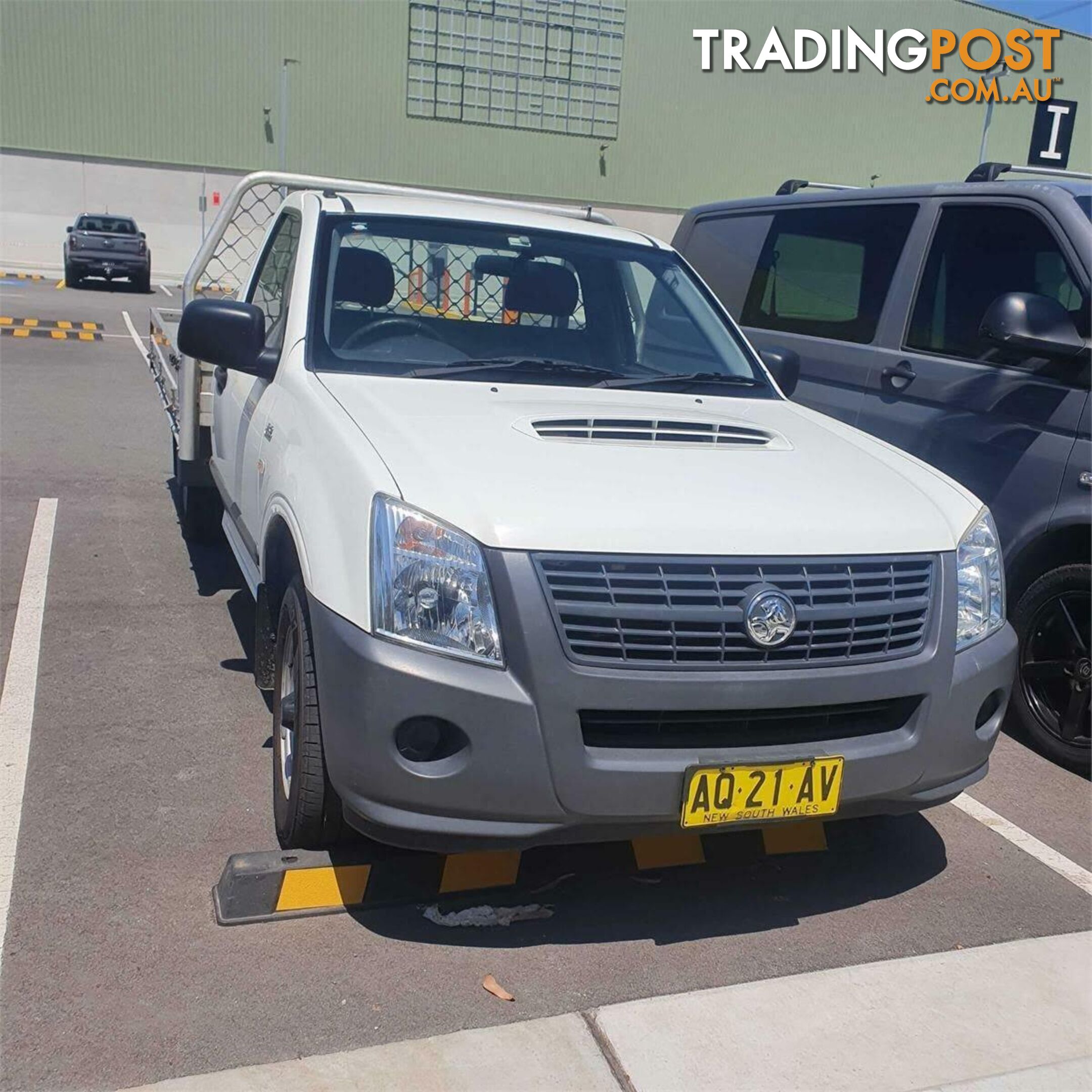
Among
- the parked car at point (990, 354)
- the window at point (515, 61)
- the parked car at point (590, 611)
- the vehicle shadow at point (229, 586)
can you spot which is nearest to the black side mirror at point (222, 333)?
the parked car at point (590, 611)

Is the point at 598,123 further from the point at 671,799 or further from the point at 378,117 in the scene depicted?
the point at 671,799

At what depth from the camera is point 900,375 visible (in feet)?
16.4

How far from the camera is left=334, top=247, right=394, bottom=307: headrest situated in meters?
4.03

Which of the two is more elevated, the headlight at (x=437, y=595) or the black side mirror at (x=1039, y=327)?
the black side mirror at (x=1039, y=327)

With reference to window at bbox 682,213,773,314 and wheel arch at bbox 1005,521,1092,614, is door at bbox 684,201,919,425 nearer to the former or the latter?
window at bbox 682,213,773,314

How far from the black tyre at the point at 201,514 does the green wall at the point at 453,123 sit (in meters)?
35.6

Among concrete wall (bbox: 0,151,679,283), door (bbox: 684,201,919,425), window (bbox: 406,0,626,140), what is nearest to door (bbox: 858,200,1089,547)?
door (bbox: 684,201,919,425)

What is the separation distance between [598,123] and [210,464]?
4041 cm

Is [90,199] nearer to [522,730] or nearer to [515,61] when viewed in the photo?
[515,61]

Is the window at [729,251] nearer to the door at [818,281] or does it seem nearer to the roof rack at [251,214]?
the door at [818,281]

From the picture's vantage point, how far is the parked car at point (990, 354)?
167 inches

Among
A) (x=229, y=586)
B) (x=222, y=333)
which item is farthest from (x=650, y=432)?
(x=229, y=586)

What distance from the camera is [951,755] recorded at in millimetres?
3092

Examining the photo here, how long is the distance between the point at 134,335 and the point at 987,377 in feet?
51.3
